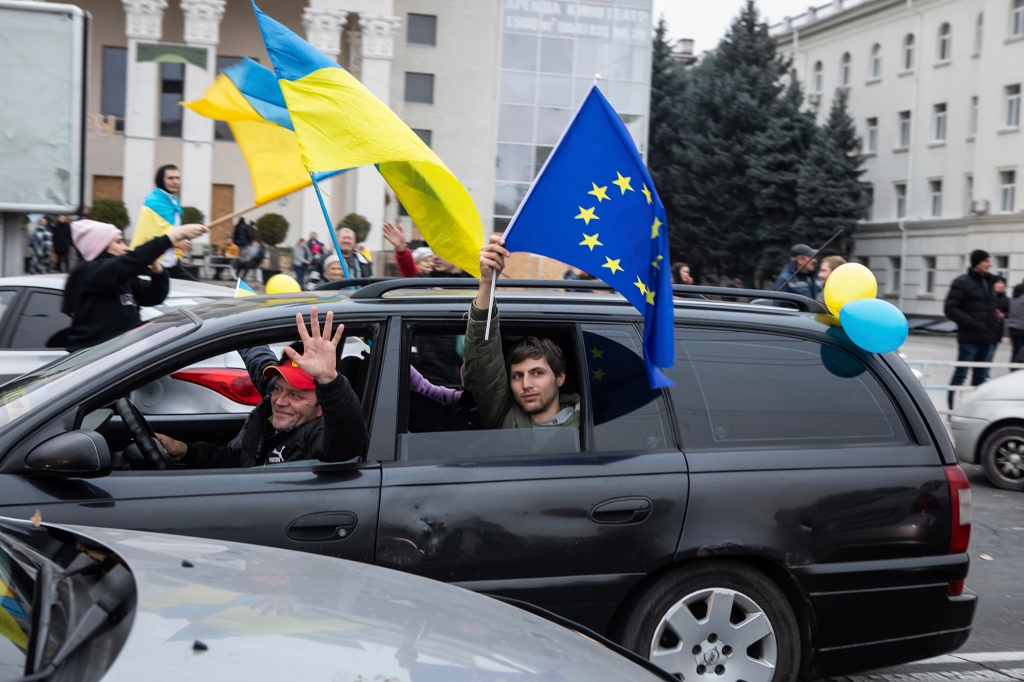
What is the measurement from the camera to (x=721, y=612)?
3836mm

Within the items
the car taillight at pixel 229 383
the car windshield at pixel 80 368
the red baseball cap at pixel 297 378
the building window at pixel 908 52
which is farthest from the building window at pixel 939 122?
the car windshield at pixel 80 368

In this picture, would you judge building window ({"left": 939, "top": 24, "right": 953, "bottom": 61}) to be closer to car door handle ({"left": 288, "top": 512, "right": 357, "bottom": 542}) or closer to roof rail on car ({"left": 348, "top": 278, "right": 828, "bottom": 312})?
roof rail on car ({"left": 348, "top": 278, "right": 828, "bottom": 312})

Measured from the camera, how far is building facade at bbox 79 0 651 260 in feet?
115

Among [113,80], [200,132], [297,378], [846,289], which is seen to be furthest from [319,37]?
[297,378]

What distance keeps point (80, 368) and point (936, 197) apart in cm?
4484

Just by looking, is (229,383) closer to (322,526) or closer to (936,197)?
(322,526)

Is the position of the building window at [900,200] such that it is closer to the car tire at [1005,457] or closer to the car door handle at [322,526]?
the car tire at [1005,457]

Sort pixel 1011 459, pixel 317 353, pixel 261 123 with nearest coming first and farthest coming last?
1. pixel 317 353
2. pixel 261 123
3. pixel 1011 459

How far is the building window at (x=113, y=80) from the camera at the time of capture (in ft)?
131

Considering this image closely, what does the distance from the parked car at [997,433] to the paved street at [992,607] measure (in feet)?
0.84

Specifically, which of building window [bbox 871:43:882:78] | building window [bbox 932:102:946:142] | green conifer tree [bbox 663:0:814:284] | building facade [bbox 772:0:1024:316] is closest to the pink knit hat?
building facade [bbox 772:0:1024:316]

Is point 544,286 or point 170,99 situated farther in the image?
point 170,99

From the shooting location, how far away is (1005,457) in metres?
9.51

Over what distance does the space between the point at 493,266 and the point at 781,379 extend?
3.81 feet
